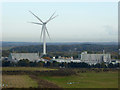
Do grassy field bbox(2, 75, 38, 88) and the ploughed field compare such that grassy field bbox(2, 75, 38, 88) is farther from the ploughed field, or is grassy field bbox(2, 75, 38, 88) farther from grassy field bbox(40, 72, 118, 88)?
grassy field bbox(40, 72, 118, 88)

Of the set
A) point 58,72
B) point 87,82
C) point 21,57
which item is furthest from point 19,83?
point 21,57

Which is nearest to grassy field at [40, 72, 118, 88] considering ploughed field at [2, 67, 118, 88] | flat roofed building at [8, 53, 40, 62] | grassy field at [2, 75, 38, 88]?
ploughed field at [2, 67, 118, 88]

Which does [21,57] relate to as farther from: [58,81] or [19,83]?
[19,83]

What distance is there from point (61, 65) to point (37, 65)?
2947mm

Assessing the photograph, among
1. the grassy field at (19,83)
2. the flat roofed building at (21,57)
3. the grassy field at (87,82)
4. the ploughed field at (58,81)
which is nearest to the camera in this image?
the grassy field at (19,83)

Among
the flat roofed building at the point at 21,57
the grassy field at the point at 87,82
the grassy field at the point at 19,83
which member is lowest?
the grassy field at the point at 87,82

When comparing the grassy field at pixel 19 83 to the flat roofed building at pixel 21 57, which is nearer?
the grassy field at pixel 19 83

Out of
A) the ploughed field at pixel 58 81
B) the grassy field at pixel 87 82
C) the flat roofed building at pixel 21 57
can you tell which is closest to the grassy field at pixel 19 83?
the ploughed field at pixel 58 81

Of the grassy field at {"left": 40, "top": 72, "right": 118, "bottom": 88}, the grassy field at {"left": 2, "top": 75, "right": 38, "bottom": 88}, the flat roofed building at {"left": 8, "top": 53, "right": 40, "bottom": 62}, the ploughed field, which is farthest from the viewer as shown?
the flat roofed building at {"left": 8, "top": 53, "right": 40, "bottom": 62}

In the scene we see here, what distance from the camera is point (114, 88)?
16.2 meters

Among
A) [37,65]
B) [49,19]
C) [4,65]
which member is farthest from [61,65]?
[49,19]

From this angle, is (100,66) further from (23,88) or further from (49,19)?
(23,88)

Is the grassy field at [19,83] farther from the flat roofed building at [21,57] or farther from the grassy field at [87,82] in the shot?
the flat roofed building at [21,57]

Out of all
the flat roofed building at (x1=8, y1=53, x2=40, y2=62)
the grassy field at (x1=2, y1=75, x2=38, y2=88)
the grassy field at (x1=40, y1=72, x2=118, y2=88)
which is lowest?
the grassy field at (x1=40, y1=72, x2=118, y2=88)
